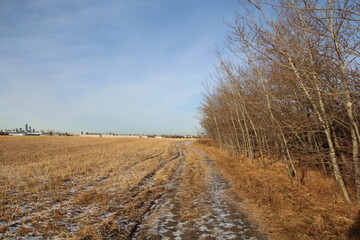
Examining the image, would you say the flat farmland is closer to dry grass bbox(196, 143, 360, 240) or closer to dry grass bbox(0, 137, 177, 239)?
dry grass bbox(0, 137, 177, 239)

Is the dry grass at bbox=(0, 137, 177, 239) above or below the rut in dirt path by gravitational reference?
above

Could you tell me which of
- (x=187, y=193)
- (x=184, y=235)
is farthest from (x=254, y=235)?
(x=187, y=193)

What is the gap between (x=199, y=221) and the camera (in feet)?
17.7

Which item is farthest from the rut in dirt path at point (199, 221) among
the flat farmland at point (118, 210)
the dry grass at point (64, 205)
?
the dry grass at point (64, 205)

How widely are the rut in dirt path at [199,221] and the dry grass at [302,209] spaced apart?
0.50 m

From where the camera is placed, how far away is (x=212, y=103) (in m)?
23.9

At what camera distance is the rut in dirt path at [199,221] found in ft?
15.2

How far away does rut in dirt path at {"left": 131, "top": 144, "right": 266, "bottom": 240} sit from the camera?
183 inches

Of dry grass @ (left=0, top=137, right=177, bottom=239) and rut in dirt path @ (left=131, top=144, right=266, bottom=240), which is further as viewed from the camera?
dry grass @ (left=0, top=137, right=177, bottom=239)

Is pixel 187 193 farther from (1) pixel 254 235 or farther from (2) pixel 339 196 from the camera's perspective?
(2) pixel 339 196

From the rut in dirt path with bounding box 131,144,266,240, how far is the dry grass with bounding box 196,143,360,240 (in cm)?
50

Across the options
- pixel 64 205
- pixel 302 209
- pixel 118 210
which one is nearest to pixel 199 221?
pixel 118 210

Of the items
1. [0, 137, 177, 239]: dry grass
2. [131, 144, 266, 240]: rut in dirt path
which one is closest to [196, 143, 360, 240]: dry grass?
[131, 144, 266, 240]: rut in dirt path

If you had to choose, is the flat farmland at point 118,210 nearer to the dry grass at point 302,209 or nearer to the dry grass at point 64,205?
the dry grass at point 64,205
